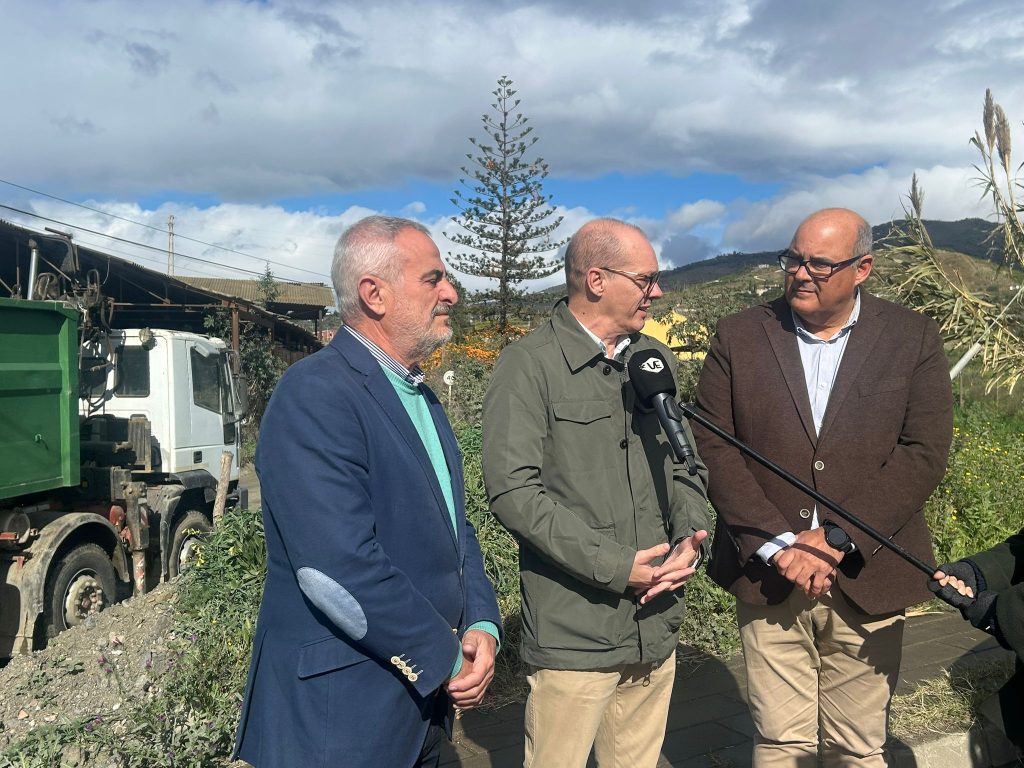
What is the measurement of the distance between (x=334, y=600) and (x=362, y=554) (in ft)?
0.39

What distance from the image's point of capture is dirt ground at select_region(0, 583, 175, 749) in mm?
4555

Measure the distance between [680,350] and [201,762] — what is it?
7345mm

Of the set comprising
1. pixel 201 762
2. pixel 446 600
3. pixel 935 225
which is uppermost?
pixel 935 225

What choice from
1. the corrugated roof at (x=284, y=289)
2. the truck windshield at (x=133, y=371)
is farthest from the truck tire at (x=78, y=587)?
the corrugated roof at (x=284, y=289)

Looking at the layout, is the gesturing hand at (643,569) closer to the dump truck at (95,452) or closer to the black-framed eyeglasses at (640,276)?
the black-framed eyeglasses at (640,276)

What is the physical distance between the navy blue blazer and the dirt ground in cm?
195

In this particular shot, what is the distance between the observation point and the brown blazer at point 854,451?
300cm

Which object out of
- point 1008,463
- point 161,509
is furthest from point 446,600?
point 161,509

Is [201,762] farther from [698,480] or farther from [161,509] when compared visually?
[161,509]

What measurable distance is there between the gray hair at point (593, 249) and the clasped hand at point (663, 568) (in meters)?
0.86

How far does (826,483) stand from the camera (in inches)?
120

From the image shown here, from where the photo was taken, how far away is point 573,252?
9.82ft

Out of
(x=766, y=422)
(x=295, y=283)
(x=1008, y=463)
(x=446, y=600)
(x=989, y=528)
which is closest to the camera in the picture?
(x=446, y=600)

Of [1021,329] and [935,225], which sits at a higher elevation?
[935,225]
